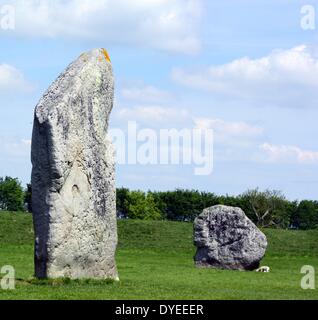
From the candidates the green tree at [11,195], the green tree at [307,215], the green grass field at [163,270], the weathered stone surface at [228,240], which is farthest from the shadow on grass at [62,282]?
the green tree at [307,215]

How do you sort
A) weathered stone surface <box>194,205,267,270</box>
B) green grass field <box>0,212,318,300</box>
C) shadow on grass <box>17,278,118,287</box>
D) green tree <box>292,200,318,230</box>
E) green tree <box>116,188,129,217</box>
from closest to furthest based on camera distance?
green grass field <box>0,212,318,300</box> < shadow on grass <box>17,278,118,287</box> < weathered stone surface <box>194,205,267,270</box> < green tree <box>116,188,129,217</box> < green tree <box>292,200,318,230</box>

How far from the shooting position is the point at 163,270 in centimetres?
2780

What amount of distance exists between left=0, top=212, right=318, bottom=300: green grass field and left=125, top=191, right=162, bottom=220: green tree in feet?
78.8

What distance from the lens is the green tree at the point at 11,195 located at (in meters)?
79.7

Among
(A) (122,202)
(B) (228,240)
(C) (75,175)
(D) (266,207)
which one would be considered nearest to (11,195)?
(A) (122,202)

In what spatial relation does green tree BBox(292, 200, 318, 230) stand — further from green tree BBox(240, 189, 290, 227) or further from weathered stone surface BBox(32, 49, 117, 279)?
weathered stone surface BBox(32, 49, 117, 279)

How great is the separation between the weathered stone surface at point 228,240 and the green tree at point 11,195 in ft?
166

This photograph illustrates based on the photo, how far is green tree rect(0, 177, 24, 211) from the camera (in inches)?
3138

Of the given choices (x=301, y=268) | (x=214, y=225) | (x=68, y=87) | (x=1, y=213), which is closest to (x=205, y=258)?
(x=214, y=225)

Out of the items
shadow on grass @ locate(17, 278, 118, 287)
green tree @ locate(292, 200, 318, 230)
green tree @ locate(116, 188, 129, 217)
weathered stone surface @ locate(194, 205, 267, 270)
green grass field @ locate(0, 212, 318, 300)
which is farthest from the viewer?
green tree @ locate(292, 200, 318, 230)

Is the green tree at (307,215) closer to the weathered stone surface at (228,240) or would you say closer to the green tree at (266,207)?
the green tree at (266,207)

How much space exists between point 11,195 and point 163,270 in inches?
2139

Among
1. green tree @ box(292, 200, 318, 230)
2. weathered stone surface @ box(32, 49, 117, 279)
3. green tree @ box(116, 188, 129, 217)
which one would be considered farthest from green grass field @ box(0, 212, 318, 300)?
green tree @ box(292, 200, 318, 230)

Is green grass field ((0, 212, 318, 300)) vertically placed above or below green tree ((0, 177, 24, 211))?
below
